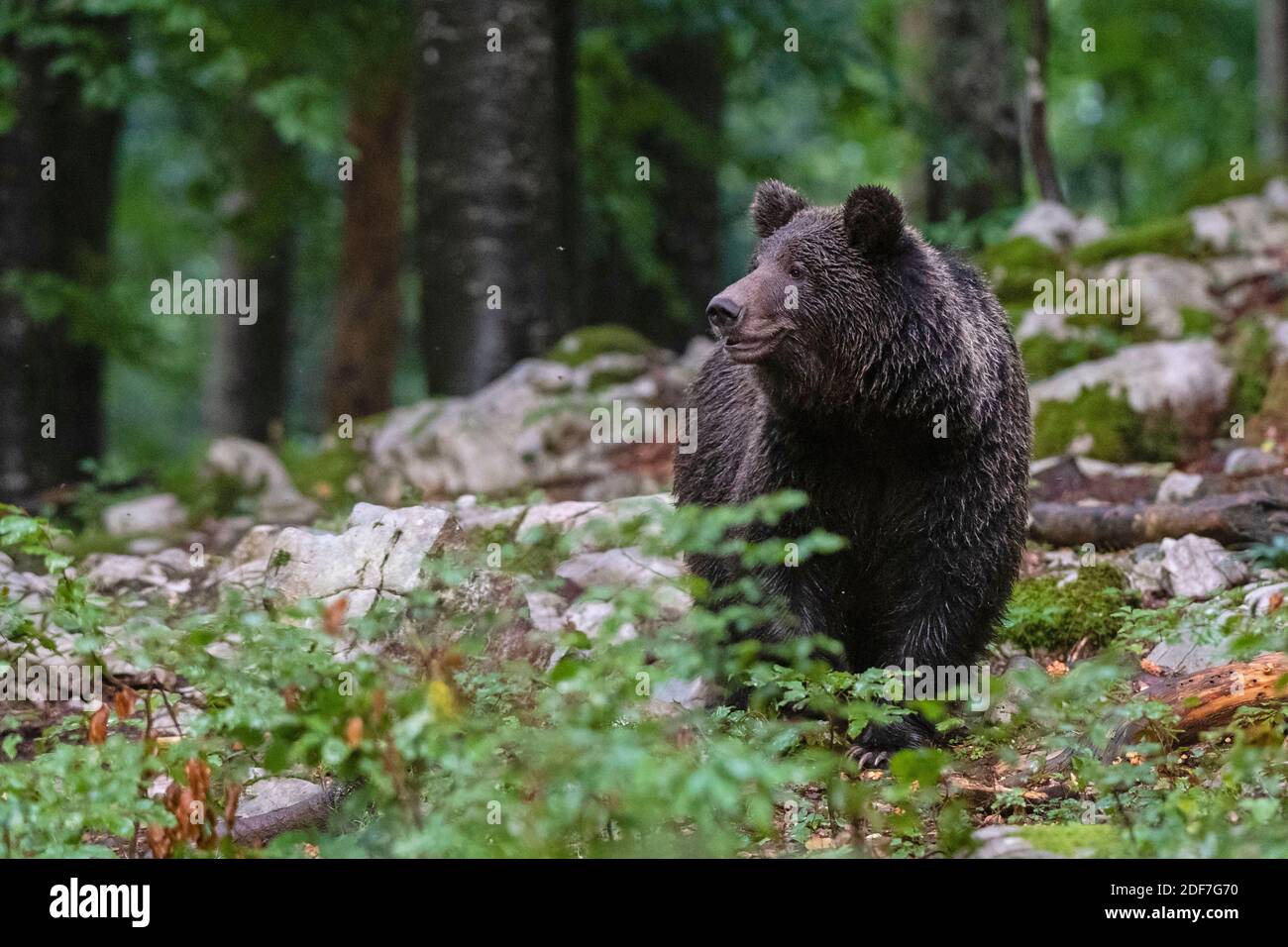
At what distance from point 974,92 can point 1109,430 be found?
5651 mm

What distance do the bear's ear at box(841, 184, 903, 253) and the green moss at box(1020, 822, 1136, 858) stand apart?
257cm

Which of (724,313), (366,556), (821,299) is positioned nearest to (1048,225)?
(821,299)

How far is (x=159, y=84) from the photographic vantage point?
13125mm

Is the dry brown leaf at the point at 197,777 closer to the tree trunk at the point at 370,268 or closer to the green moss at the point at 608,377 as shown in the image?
the green moss at the point at 608,377

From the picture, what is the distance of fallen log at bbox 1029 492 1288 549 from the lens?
7270mm

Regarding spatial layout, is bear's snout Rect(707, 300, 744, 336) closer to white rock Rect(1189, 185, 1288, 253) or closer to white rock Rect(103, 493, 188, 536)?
white rock Rect(103, 493, 188, 536)

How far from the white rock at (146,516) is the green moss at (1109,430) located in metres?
6.00

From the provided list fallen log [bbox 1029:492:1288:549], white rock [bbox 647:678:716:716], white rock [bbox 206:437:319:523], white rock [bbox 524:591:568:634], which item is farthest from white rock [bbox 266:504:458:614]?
white rock [bbox 206:437:319:523]

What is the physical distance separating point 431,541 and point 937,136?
29.6 ft

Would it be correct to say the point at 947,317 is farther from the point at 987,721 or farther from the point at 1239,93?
the point at 1239,93

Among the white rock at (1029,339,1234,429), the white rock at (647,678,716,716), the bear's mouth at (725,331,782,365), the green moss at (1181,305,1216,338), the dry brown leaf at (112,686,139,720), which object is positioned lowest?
the white rock at (647,678,716,716)

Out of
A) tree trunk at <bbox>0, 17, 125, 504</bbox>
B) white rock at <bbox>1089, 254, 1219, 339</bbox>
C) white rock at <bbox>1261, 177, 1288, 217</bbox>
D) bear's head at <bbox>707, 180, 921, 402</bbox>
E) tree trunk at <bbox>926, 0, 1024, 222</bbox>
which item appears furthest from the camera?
tree trunk at <bbox>926, 0, 1024, 222</bbox>

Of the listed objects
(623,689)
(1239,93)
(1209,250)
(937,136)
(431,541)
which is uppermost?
(1239,93)
